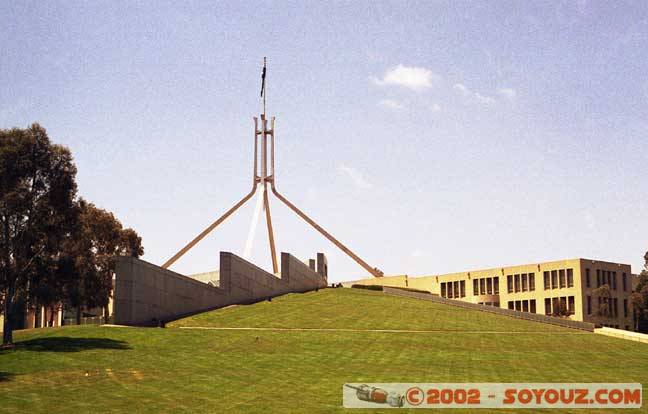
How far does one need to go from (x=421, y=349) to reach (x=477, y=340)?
21.2 feet

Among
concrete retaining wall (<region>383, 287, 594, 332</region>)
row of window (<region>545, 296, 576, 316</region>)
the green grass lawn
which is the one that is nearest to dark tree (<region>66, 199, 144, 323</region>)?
the green grass lawn

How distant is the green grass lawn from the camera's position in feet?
69.6

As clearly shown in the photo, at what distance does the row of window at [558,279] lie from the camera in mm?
95938

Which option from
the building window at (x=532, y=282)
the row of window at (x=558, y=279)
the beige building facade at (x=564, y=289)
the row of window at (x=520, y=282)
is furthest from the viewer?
the row of window at (x=520, y=282)

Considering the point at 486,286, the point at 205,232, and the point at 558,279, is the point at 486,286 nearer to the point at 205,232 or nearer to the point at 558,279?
the point at 558,279

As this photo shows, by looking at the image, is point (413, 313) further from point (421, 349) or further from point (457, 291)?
point (457, 291)

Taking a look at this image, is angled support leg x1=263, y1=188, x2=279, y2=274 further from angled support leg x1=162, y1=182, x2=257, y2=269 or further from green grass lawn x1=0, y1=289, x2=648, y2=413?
green grass lawn x1=0, y1=289, x2=648, y2=413

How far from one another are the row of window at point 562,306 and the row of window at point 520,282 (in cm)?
463

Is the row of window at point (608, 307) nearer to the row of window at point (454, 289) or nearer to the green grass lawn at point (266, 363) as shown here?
the row of window at point (454, 289)

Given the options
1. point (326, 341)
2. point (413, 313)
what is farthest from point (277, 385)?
point (413, 313)

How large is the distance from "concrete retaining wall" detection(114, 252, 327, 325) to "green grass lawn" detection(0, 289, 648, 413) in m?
1.83

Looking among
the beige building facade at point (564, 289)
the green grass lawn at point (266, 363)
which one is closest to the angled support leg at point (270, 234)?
the beige building facade at point (564, 289)

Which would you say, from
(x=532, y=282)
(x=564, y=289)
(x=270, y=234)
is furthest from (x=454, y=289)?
(x=270, y=234)

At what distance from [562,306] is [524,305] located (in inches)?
337
